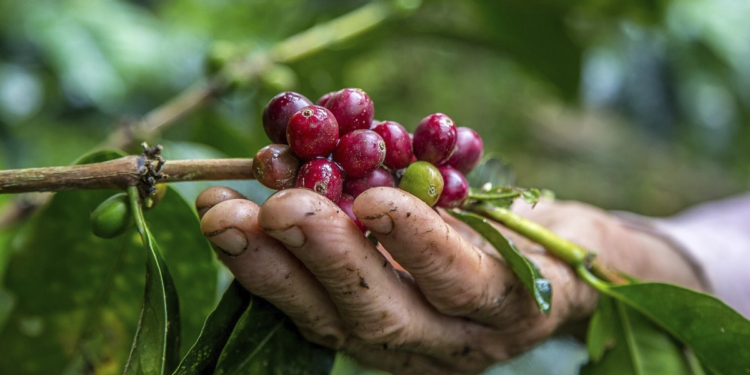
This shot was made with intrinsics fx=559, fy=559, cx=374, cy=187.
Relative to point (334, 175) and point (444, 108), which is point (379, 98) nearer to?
point (444, 108)

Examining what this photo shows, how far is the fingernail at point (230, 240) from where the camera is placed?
29.0 inches

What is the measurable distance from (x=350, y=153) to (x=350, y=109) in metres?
0.08

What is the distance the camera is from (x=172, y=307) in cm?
84

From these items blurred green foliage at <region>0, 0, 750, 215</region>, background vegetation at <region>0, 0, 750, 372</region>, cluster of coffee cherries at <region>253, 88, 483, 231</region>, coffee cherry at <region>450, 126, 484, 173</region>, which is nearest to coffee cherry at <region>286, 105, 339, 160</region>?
cluster of coffee cherries at <region>253, 88, 483, 231</region>

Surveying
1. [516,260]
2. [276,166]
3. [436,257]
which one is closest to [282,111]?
[276,166]

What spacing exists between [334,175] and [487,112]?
451cm

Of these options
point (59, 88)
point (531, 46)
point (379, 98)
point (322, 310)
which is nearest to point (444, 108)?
point (379, 98)

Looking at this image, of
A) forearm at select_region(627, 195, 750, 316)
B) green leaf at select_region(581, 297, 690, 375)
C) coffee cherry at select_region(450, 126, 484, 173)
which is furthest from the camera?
forearm at select_region(627, 195, 750, 316)

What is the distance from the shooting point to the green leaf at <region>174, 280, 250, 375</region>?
0.78 metres

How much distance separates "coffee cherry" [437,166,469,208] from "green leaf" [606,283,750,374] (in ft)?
1.26

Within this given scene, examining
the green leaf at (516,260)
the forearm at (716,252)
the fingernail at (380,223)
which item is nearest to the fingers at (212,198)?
the fingernail at (380,223)

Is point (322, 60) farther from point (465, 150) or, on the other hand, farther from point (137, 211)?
point (137, 211)

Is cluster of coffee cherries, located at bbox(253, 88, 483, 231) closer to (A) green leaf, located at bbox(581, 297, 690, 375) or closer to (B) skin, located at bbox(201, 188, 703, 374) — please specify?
(B) skin, located at bbox(201, 188, 703, 374)

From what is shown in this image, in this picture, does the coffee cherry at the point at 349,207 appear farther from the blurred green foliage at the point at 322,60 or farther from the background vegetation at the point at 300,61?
the blurred green foliage at the point at 322,60
